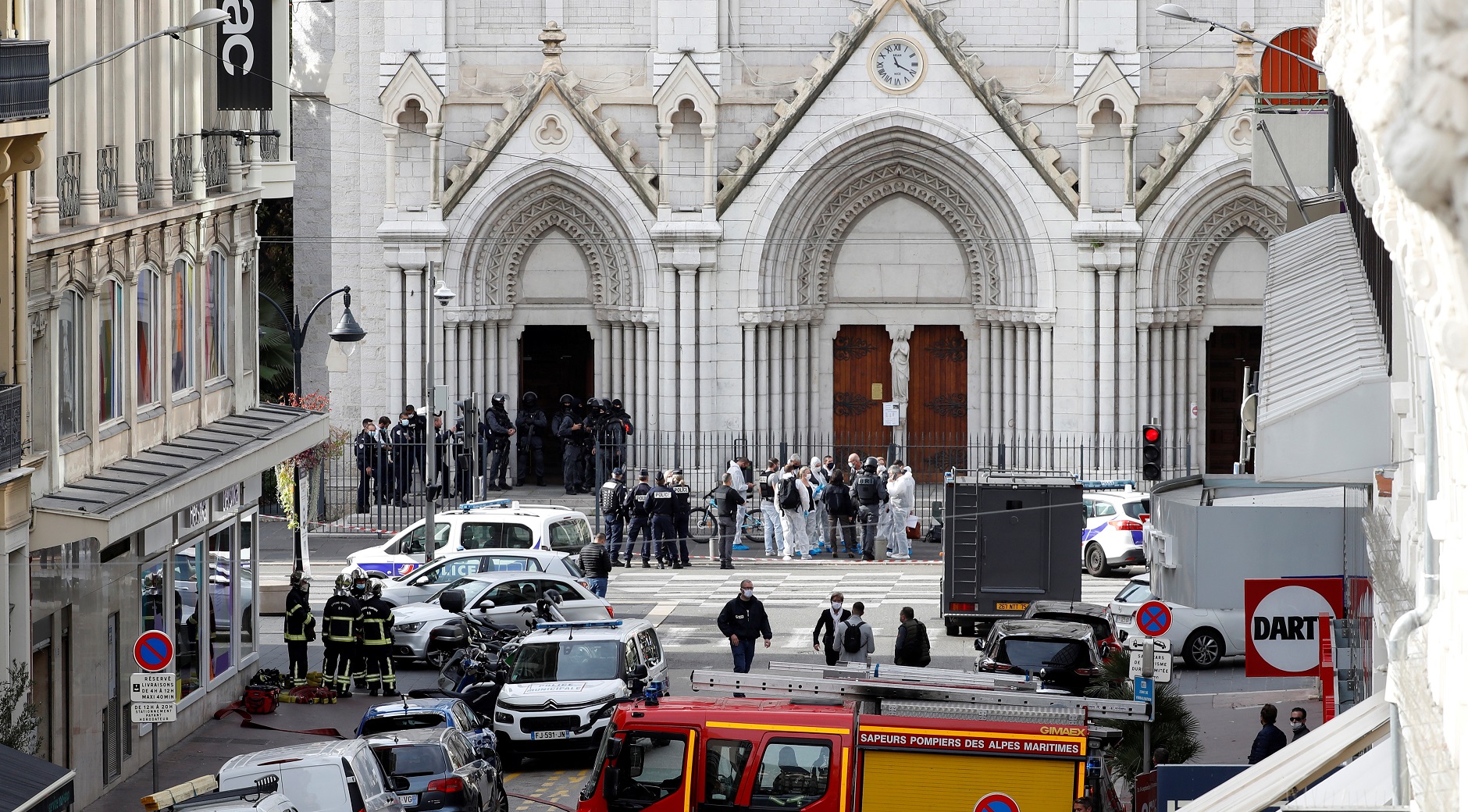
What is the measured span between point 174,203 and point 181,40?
1757 mm

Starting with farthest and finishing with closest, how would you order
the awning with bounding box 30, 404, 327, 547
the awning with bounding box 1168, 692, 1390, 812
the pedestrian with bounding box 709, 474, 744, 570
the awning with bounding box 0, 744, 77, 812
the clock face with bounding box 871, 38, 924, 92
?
1. the clock face with bounding box 871, 38, 924, 92
2. the pedestrian with bounding box 709, 474, 744, 570
3. the awning with bounding box 30, 404, 327, 547
4. the awning with bounding box 0, 744, 77, 812
5. the awning with bounding box 1168, 692, 1390, 812

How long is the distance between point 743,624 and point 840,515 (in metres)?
10.5

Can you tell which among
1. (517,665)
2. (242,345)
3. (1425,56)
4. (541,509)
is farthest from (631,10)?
(1425,56)

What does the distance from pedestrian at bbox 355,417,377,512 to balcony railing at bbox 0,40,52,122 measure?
60.3ft

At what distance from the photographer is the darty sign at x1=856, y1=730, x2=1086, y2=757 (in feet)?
42.0

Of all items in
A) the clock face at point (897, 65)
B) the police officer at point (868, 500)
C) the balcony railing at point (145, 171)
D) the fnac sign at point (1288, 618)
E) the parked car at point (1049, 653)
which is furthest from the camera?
the clock face at point (897, 65)

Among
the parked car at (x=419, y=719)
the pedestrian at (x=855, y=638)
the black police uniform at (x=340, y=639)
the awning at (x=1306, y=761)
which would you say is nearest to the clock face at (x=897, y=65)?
the pedestrian at (x=855, y=638)

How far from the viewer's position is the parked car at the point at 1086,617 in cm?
2092

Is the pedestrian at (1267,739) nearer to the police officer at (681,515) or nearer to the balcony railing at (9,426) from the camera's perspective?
the balcony railing at (9,426)

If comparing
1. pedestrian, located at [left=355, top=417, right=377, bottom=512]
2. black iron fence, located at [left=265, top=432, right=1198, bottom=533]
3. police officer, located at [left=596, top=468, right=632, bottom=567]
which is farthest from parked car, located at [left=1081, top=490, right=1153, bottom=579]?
pedestrian, located at [left=355, top=417, right=377, bottom=512]

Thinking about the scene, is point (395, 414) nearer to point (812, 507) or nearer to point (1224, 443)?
point (812, 507)

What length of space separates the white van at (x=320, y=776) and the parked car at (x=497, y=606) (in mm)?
9586

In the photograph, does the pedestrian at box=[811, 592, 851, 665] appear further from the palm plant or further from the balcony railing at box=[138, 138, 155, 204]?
the balcony railing at box=[138, 138, 155, 204]

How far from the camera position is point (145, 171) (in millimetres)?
20016
